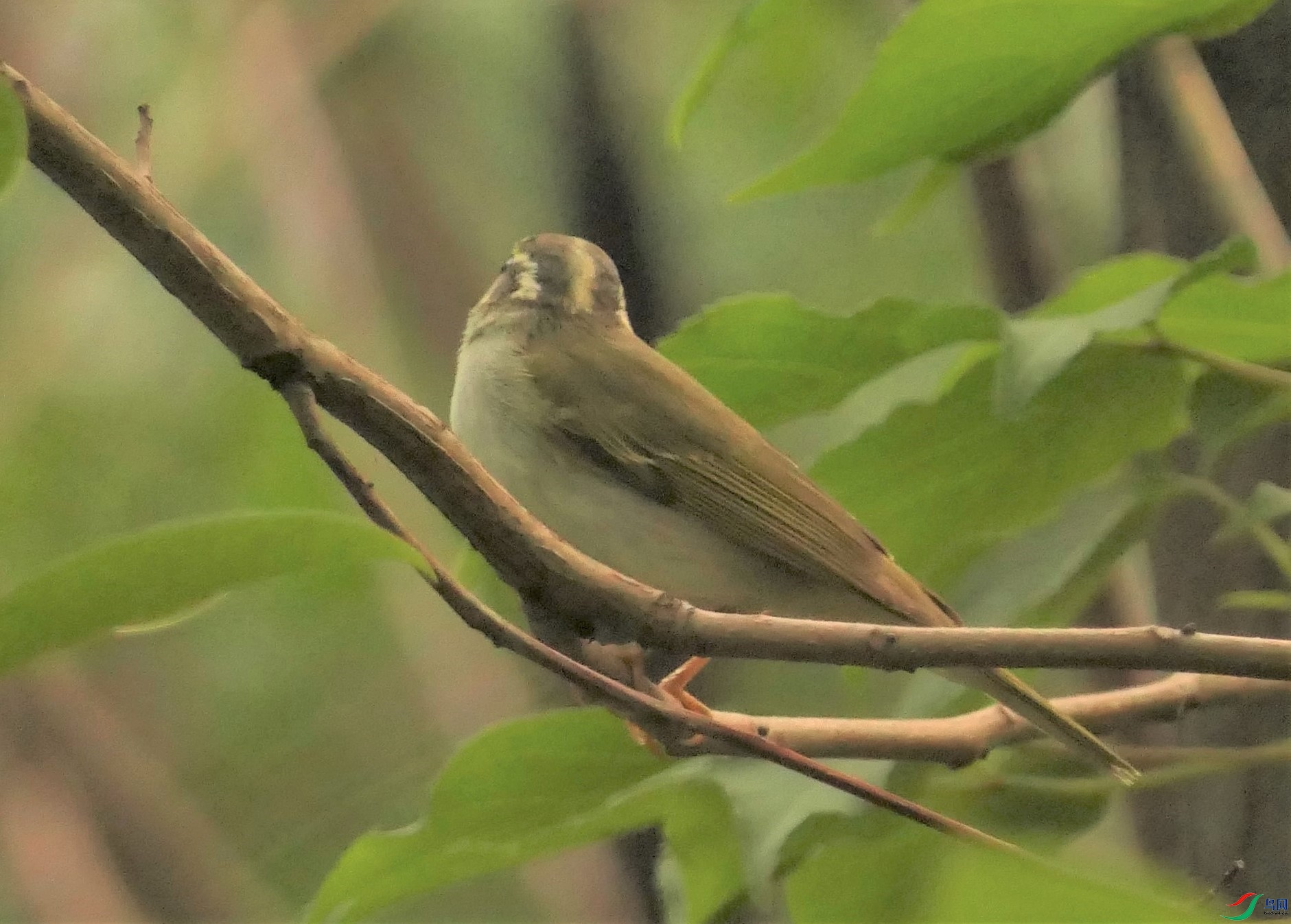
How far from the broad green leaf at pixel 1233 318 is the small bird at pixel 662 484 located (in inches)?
11.9

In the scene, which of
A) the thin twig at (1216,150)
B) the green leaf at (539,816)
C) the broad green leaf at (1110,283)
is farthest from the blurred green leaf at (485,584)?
the thin twig at (1216,150)

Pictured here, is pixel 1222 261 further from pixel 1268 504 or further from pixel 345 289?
pixel 345 289

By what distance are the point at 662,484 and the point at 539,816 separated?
0.40 metres

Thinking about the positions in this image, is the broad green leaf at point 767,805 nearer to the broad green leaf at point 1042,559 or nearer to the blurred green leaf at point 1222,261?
the broad green leaf at point 1042,559

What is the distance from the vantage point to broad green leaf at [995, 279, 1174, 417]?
2.68 ft

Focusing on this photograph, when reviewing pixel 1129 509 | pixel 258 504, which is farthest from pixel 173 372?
pixel 1129 509

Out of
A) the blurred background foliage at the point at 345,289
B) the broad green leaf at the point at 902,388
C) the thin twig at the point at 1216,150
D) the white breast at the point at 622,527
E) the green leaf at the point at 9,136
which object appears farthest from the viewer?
the blurred background foliage at the point at 345,289

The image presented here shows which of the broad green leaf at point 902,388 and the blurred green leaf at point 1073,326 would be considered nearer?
the blurred green leaf at point 1073,326

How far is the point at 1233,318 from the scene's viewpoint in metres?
0.97

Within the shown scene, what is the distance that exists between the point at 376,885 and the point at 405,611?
1264 mm

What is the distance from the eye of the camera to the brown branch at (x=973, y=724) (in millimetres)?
878

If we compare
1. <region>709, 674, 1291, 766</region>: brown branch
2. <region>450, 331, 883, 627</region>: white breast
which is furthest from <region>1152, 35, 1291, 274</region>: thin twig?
<region>450, 331, 883, 627</region>: white breast

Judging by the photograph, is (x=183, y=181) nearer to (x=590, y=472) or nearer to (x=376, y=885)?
(x=590, y=472)

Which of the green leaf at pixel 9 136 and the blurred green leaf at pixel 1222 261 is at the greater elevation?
the blurred green leaf at pixel 1222 261
